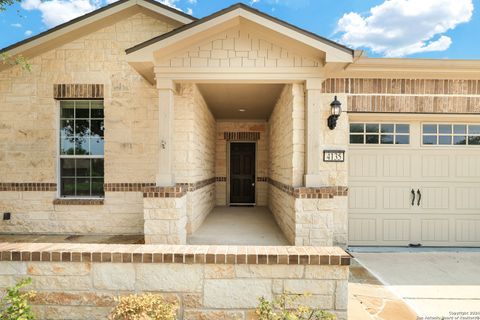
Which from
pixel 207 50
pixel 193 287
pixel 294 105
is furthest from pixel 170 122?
pixel 193 287

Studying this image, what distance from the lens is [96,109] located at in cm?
564

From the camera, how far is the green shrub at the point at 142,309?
6.46ft

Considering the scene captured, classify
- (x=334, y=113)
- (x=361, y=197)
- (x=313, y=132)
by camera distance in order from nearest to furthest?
1. (x=313, y=132)
2. (x=334, y=113)
3. (x=361, y=197)

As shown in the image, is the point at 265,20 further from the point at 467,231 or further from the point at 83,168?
the point at 467,231

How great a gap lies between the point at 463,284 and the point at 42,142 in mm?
7792

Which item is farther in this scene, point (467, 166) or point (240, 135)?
point (240, 135)

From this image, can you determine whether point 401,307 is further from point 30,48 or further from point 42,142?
point 30,48

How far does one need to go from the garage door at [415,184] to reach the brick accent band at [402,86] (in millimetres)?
642

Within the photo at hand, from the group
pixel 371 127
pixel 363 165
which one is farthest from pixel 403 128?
pixel 363 165

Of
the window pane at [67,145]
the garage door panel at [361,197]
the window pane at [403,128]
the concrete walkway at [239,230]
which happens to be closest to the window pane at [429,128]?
the window pane at [403,128]

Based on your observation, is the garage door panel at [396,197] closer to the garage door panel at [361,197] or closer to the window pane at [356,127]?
the garage door panel at [361,197]

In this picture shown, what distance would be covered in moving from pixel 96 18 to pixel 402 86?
619cm

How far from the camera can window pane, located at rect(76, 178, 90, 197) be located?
18.6ft

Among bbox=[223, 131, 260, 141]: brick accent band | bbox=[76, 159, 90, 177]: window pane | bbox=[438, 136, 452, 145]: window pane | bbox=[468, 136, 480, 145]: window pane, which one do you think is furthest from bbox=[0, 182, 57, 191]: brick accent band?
bbox=[468, 136, 480, 145]: window pane
